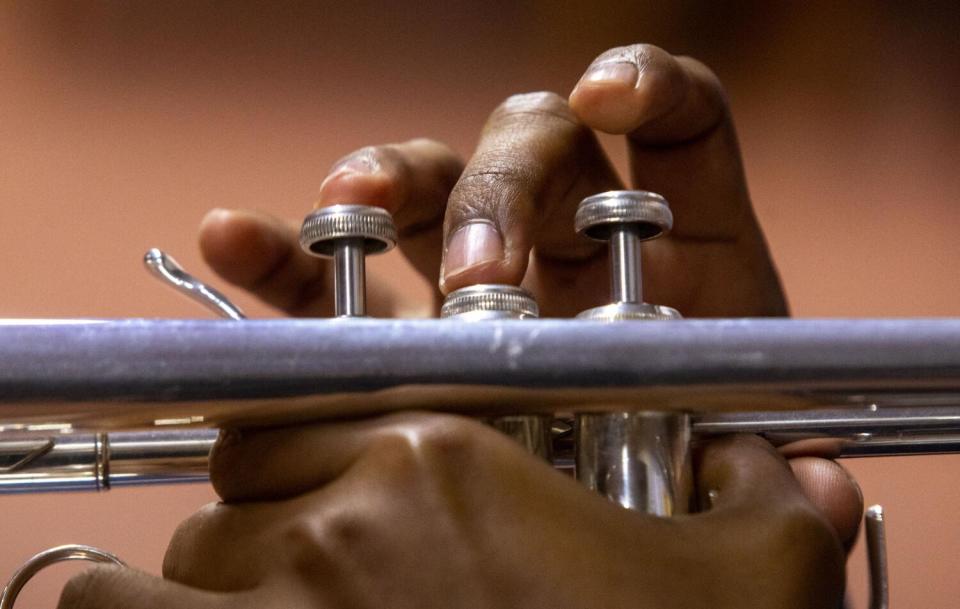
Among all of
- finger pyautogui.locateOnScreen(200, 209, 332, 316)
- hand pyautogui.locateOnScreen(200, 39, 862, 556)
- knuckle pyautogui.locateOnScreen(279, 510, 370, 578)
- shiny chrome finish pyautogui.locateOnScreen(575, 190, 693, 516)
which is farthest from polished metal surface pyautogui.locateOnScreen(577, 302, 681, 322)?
finger pyautogui.locateOnScreen(200, 209, 332, 316)

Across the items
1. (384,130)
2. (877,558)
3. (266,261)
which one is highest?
(384,130)

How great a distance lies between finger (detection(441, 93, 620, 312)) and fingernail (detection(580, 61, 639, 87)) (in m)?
0.08

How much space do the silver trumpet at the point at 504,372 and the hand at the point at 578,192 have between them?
0.27m

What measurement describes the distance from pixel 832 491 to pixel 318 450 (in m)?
0.39

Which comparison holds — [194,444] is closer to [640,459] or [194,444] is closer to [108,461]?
[108,461]

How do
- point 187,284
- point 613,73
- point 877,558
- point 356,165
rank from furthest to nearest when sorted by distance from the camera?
point 356,165, point 613,73, point 187,284, point 877,558

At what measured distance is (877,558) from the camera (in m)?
0.40

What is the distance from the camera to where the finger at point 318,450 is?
298 millimetres

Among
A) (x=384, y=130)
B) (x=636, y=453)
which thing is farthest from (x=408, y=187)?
(x=384, y=130)

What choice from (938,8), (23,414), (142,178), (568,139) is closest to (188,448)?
(23,414)

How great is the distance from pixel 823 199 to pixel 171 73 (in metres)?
1.01

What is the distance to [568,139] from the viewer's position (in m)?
0.78

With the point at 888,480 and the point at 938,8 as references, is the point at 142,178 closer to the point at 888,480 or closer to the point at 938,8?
the point at 888,480

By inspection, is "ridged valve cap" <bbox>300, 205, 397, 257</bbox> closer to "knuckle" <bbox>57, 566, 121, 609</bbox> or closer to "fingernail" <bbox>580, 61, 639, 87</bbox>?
"knuckle" <bbox>57, 566, 121, 609</bbox>
